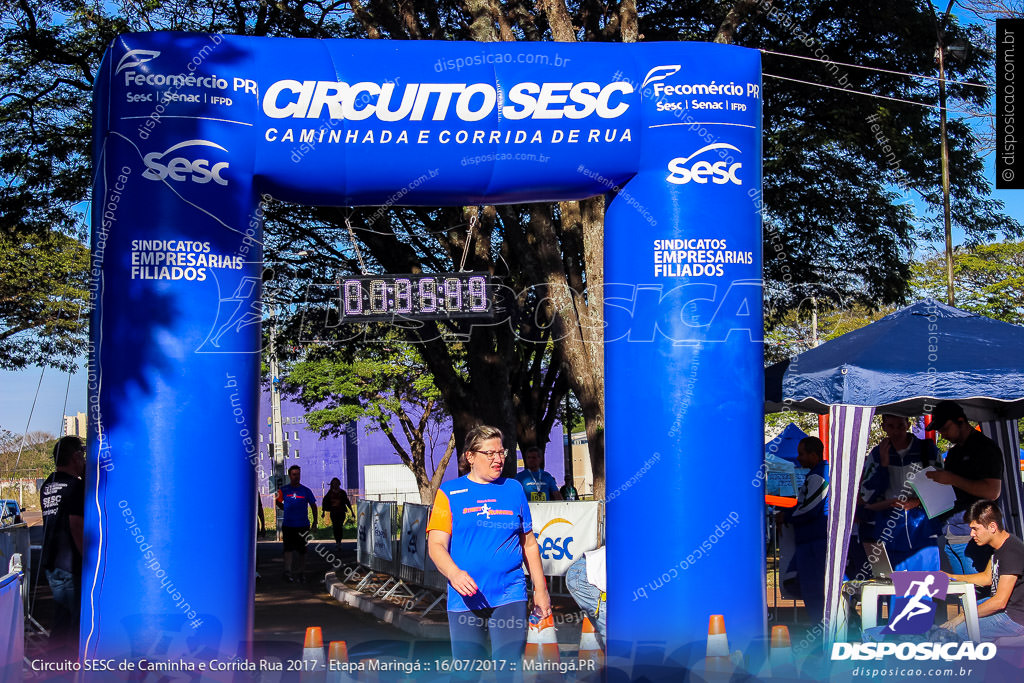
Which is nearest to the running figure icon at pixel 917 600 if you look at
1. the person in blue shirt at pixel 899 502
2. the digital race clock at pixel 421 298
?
the person in blue shirt at pixel 899 502

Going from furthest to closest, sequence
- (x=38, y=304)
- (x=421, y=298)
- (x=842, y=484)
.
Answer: (x=38, y=304)
(x=421, y=298)
(x=842, y=484)

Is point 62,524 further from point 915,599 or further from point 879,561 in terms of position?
point 879,561

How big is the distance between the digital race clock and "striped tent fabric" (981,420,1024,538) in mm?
5114

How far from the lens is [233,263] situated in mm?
6895

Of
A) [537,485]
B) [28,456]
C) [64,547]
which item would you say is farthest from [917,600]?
[28,456]

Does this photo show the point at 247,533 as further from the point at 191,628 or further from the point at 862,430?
the point at 862,430

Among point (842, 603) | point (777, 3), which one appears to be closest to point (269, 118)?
point (842, 603)

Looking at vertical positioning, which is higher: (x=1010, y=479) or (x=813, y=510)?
(x=1010, y=479)

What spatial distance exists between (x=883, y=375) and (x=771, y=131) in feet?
32.2

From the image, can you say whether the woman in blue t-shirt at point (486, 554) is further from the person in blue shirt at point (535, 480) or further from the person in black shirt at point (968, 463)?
Answer: the person in blue shirt at point (535, 480)

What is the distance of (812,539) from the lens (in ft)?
29.9

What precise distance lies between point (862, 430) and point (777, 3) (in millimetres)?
10510

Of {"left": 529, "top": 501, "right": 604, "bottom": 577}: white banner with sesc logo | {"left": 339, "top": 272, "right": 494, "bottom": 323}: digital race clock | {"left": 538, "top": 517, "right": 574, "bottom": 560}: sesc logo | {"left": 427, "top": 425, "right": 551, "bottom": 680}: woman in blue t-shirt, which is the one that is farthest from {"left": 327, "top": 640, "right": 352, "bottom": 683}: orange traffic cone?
{"left": 538, "top": 517, "right": 574, "bottom": 560}: sesc logo

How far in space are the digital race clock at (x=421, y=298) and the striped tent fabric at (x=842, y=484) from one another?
2.71 metres
